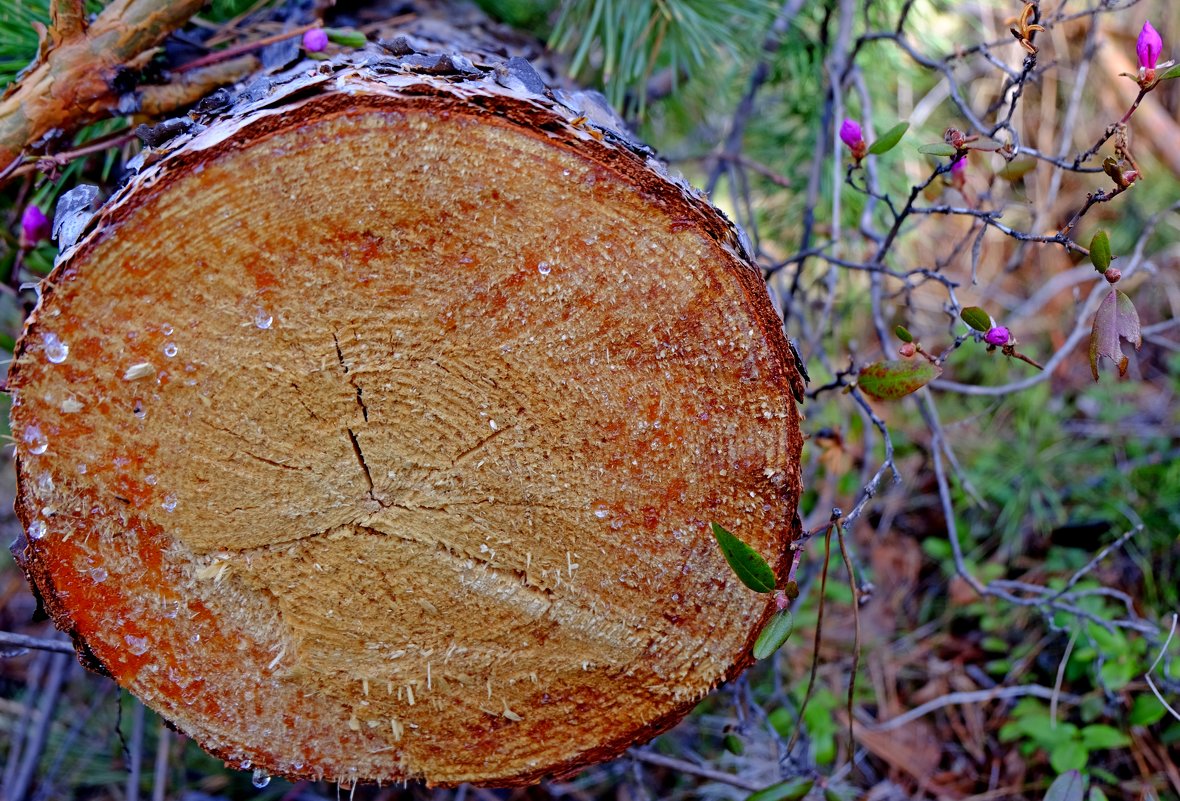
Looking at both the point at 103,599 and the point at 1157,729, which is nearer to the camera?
the point at 103,599

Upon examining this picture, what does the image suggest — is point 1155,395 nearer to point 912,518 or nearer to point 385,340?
point 912,518

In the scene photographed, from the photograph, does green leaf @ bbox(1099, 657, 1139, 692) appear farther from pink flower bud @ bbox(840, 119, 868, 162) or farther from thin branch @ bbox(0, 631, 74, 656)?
thin branch @ bbox(0, 631, 74, 656)

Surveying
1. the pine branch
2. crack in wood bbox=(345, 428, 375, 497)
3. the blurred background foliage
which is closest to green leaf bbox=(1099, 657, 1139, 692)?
the blurred background foliage

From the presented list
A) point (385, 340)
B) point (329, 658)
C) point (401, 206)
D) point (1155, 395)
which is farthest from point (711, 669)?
point (1155, 395)

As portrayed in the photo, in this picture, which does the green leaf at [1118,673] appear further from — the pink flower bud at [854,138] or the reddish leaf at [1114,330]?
the pink flower bud at [854,138]

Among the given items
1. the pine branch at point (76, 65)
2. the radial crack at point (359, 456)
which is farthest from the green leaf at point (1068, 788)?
the pine branch at point (76, 65)

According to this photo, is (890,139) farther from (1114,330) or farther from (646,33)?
(646,33)
